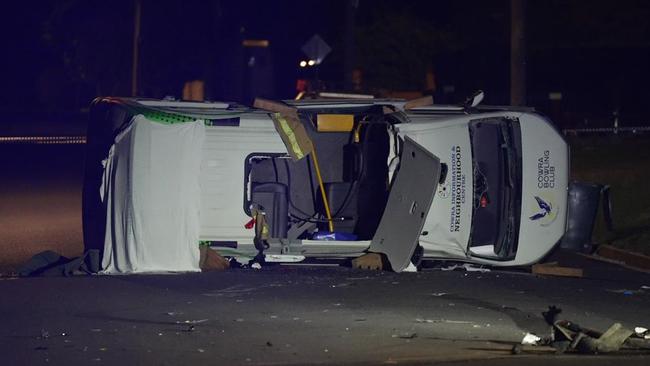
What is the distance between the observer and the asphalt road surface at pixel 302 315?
880cm

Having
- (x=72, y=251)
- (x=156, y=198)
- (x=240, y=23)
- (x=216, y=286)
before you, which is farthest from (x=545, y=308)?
(x=240, y=23)

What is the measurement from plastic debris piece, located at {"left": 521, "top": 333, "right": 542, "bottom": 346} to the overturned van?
8.04 feet

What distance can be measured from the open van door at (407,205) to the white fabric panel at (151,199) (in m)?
1.89

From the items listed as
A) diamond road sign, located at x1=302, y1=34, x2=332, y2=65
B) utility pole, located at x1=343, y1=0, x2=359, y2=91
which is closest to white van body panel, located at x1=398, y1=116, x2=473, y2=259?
utility pole, located at x1=343, y1=0, x2=359, y2=91

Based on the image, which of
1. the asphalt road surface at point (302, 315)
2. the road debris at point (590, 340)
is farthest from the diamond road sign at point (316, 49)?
the road debris at point (590, 340)

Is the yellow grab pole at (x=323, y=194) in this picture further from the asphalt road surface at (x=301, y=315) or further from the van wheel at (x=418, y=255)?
the van wheel at (x=418, y=255)

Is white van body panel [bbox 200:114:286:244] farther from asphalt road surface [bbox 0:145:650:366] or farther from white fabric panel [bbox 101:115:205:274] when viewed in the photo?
asphalt road surface [bbox 0:145:650:366]

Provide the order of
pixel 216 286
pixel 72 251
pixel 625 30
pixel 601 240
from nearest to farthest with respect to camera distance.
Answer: pixel 216 286 < pixel 72 251 < pixel 601 240 < pixel 625 30

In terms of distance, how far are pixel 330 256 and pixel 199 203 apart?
4.84 feet

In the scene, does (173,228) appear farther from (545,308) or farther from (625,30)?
(625,30)

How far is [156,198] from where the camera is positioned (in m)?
11.9

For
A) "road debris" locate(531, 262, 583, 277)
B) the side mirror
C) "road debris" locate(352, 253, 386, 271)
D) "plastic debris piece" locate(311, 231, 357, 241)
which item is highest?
the side mirror

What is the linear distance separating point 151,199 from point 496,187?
3.63m

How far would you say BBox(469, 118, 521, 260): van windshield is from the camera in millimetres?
12594
